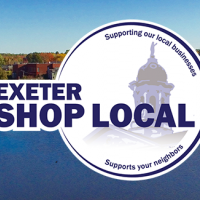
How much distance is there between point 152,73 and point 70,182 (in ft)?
7.65

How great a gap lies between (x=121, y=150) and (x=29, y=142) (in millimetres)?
2686

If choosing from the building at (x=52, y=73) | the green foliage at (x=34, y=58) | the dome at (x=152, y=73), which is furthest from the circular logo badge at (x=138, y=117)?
the green foliage at (x=34, y=58)

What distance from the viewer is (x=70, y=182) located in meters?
6.26

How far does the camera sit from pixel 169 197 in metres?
5.73

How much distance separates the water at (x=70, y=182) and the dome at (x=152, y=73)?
1.64 meters

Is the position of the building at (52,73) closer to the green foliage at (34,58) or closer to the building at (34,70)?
the building at (34,70)

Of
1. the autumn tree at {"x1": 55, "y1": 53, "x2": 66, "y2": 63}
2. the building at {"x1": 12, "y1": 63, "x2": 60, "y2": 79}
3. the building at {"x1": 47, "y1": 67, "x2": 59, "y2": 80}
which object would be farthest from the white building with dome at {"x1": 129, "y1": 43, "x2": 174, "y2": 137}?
the autumn tree at {"x1": 55, "y1": 53, "x2": 66, "y2": 63}

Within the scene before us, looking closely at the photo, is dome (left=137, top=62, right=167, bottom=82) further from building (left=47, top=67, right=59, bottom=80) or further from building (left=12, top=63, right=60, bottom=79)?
building (left=12, top=63, right=60, bottom=79)

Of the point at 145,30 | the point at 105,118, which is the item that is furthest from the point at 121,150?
the point at 145,30

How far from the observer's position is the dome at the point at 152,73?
6480mm

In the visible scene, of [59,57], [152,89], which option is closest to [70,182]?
[152,89]

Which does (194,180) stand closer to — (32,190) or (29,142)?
(32,190)

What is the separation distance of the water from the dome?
5.39 ft

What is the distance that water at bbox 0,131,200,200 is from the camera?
5.85 m
